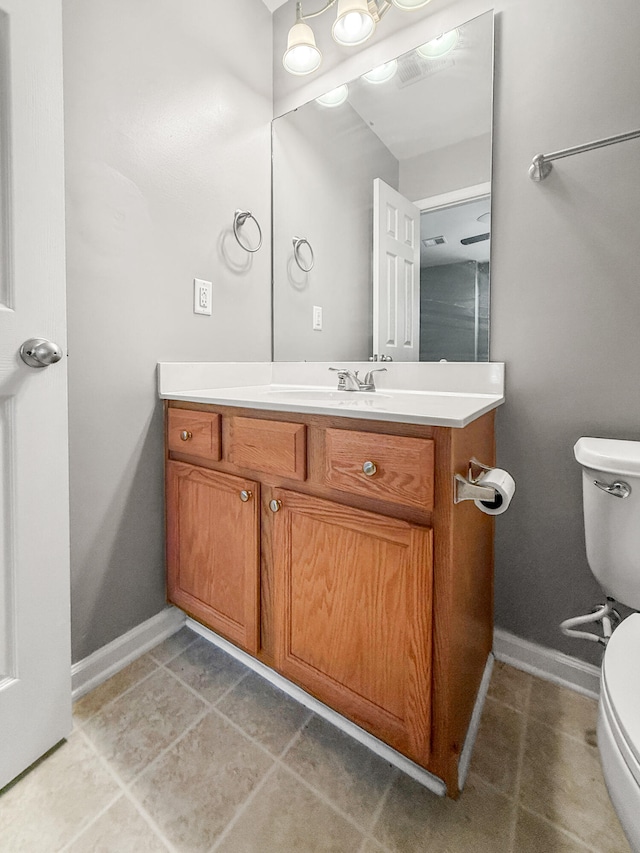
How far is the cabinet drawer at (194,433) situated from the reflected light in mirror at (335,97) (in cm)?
132

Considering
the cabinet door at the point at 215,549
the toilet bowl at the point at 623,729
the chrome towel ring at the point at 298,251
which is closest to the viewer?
the toilet bowl at the point at 623,729

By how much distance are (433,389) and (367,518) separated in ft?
2.07

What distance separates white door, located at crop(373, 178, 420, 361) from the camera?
140cm

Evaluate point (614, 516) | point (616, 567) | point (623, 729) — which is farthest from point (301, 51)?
point (623, 729)

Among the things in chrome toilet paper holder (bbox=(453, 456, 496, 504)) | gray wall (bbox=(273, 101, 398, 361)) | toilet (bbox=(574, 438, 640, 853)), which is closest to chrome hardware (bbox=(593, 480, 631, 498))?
toilet (bbox=(574, 438, 640, 853))

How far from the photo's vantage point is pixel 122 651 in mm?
1286

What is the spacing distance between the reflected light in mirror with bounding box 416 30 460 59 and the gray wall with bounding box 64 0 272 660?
→ 27.2 inches

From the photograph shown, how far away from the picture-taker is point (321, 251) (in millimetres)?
1680

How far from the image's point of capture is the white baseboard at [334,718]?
3.06ft

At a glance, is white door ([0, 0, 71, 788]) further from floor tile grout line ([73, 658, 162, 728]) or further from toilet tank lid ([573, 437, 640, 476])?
toilet tank lid ([573, 437, 640, 476])

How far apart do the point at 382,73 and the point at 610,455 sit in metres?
1.46

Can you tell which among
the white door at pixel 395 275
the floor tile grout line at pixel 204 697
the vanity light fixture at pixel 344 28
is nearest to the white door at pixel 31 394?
the floor tile grout line at pixel 204 697

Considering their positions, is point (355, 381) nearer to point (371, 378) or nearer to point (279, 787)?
point (371, 378)

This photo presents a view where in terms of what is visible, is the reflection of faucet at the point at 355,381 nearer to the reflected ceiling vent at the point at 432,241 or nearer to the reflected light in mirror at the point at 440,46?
the reflected ceiling vent at the point at 432,241
